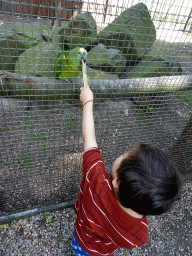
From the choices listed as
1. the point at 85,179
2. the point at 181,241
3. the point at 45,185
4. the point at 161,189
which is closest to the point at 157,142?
the point at 181,241

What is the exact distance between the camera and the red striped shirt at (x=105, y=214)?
2.39ft

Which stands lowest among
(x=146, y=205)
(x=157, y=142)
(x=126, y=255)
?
(x=126, y=255)

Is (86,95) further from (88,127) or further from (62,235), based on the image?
(62,235)

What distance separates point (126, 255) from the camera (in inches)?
53.9

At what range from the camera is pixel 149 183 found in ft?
1.89

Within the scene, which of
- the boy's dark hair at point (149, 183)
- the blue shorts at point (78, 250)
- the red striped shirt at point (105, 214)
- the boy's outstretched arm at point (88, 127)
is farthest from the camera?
the blue shorts at point (78, 250)

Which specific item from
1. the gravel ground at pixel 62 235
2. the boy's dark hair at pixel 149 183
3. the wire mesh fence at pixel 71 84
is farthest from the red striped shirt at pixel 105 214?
the gravel ground at pixel 62 235

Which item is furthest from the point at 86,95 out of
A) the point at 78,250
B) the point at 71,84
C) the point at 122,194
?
the point at 78,250

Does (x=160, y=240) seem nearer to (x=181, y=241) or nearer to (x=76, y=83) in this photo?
(x=181, y=241)

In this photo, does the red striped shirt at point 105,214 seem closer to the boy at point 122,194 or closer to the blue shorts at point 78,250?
the boy at point 122,194

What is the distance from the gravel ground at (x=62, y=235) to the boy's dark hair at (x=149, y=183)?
99 cm

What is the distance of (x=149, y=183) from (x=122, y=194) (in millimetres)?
109

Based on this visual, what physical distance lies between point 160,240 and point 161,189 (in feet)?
3.91

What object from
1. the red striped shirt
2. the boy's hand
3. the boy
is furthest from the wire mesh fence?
the red striped shirt
